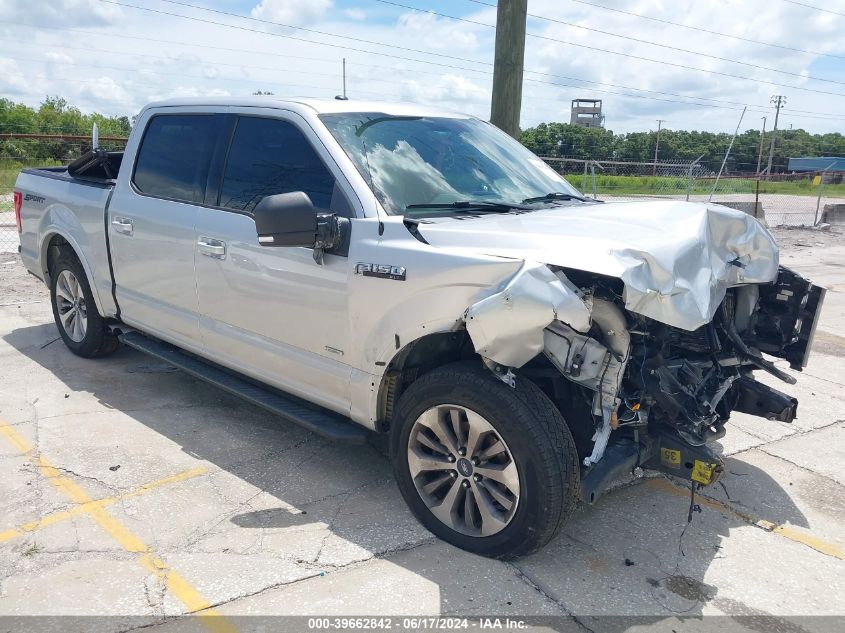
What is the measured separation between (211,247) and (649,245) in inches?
99.1

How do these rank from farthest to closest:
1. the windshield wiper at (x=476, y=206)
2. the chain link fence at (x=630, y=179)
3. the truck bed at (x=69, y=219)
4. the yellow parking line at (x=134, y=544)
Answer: the chain link fence at (x=630, y=179) → the truck bed at (x=69, y=219) → the windshield wiper at (x=476, y=206) → the yellow parking line at (x=134, y=544)

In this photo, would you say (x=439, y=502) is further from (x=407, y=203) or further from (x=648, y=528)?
(x=407, y=203)

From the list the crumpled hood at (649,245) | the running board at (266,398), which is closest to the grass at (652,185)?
the running board at (266,398)

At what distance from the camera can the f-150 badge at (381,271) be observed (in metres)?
3.40

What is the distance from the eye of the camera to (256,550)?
11.1ft

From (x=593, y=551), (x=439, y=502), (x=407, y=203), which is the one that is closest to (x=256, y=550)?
(x=439, y=502)

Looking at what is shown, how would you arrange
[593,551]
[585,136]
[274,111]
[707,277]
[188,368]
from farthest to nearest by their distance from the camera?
[585,136] < [188,368] < [274,111] < [593,551] < [707,277]

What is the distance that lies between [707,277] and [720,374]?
2.62ft

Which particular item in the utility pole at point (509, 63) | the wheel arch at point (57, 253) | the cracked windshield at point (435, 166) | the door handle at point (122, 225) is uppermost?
the utility pole at point (509, 63)

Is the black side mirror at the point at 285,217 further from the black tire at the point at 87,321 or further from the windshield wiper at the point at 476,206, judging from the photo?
the black tire at the point at 87,321

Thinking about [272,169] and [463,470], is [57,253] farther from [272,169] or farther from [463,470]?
[463,470]

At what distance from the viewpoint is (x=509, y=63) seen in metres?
7.41

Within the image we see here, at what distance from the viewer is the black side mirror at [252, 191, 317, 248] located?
11.1 feet

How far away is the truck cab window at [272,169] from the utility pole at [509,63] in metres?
3.75
